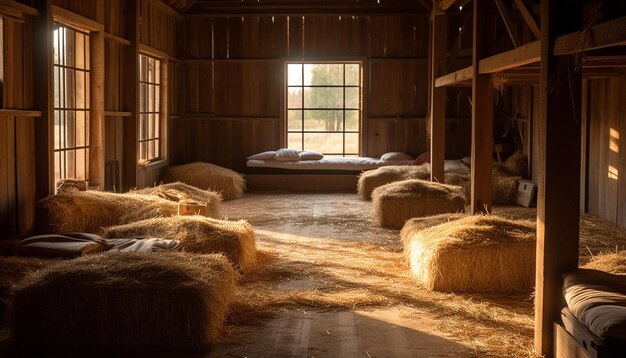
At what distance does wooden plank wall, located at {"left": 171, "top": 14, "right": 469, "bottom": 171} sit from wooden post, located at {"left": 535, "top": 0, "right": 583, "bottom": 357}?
914cm

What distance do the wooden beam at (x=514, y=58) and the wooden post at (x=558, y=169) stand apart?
1.48 ft

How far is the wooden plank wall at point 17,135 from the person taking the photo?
20.6 ft

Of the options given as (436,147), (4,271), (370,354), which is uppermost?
(436,147)

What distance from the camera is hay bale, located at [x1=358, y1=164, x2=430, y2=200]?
442 inches

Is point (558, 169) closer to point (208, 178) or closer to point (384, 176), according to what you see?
point (384, 176)

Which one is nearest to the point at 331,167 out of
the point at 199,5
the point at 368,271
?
the point at 199,5

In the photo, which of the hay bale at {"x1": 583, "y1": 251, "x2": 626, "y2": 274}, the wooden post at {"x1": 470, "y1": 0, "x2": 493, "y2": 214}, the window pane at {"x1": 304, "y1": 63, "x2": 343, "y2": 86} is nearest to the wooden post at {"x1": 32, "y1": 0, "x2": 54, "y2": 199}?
the wooden post at {"x1": 470, "y1": 0, "x2": 493, "y2": 214}

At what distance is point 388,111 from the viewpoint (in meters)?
13.2

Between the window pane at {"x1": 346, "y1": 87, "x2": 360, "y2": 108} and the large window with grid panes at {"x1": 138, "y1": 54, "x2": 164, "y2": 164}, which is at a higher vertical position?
the window pane at {"x1": 346, "y1": 87, "x2": 360, "y2": 108}

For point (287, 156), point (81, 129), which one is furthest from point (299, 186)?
point (81, 129)

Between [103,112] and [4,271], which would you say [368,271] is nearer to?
[4,271]

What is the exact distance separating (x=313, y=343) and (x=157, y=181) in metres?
7.74

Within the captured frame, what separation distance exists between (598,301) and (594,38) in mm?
1183

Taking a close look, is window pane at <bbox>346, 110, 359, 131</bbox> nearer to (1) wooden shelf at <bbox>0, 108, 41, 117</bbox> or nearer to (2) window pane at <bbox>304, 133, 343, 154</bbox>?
(2) window pane at <bbox>304, 133, 343, 154</bbox>
